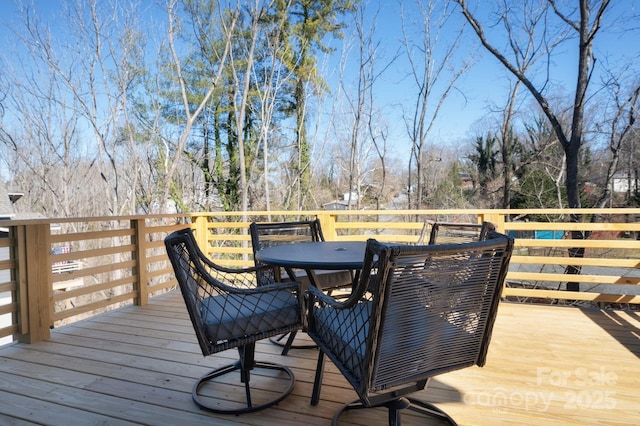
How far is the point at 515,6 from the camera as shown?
21.5 ft

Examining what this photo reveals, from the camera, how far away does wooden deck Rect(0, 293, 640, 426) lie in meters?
1.69

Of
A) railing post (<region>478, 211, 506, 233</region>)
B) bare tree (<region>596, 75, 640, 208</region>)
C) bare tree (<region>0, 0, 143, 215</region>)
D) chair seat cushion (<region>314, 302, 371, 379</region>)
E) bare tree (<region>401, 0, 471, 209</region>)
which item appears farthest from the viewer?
bare tree (<region>401, 0, 471, 209</region>)

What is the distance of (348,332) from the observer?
1.40m

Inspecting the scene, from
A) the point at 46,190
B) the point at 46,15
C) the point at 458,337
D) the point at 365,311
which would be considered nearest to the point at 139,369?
the point at 365,311

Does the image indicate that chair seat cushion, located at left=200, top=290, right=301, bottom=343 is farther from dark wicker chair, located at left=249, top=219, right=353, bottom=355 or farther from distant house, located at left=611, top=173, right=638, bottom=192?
distant house, located at left=611, top=173, right=638, bottom=192

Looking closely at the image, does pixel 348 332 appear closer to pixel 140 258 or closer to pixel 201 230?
pixel 140 258

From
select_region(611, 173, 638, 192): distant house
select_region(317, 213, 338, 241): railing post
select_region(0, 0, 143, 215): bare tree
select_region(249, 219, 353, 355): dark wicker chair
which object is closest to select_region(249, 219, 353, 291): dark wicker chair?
select_region(249, 219, 353, 355): dark wicker chair

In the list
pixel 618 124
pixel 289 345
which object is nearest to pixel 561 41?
pixel 618 124

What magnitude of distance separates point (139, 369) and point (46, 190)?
11.4m

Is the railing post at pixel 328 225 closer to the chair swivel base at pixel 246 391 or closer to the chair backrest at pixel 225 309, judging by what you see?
the chair swivel base at pixel 246 391

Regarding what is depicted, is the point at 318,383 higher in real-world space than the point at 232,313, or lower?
lower

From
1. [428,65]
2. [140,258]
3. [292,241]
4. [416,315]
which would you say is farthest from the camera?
[428,65]

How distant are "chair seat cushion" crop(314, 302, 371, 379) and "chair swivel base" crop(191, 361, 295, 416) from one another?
502mm

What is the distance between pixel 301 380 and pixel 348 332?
0.83 meters
